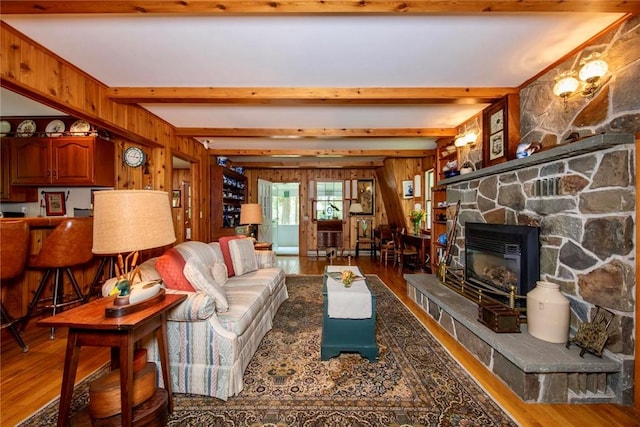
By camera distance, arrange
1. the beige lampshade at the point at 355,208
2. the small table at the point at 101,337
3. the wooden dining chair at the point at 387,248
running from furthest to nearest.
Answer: the beige lampshade at the point at 355,208, the wooden dining chair at the point at 387,248, the small table at the point at 101,337

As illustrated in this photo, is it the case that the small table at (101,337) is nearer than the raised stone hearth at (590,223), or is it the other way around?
the small table at (101,337)

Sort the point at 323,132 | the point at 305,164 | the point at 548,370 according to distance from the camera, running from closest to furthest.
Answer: the point at 548,370, the point at 323,132, the point at 305,164

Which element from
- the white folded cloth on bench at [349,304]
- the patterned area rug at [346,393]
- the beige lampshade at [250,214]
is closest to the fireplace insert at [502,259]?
the patterned area rug at [346,393]

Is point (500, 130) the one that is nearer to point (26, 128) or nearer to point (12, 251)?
point (12, 251)

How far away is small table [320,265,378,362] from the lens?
2.13 m

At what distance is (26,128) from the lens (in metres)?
3.59

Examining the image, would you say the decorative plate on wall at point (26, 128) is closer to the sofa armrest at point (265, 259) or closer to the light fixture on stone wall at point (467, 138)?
the sofa armrest at point (265, 259)

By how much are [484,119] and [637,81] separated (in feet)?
5.15

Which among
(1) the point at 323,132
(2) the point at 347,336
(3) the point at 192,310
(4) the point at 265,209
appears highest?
(1) the point at 323,132

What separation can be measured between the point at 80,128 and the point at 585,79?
18.0 feet

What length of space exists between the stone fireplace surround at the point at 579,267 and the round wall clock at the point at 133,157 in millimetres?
4293

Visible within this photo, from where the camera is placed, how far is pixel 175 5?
4.94ft

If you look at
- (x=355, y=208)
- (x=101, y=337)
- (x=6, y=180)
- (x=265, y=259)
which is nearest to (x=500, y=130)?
(x=265, y=259)

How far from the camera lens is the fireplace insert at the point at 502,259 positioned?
2.29 m
